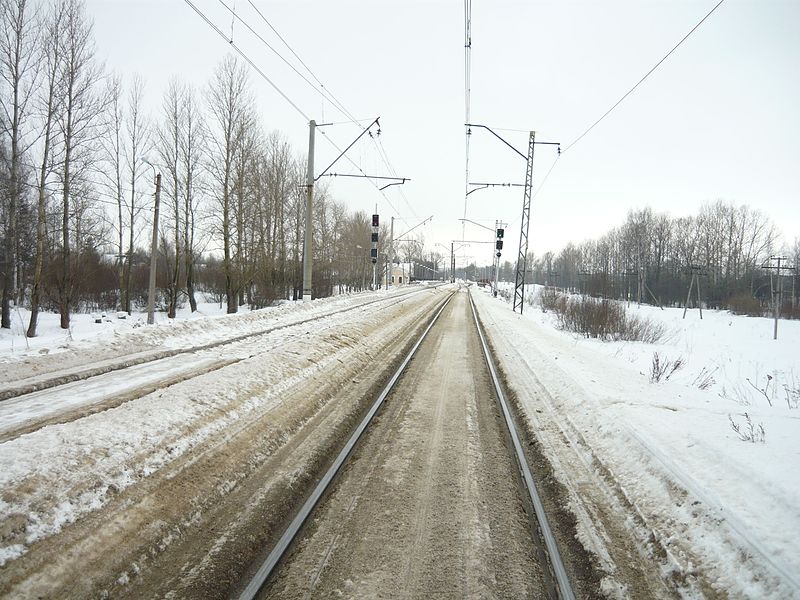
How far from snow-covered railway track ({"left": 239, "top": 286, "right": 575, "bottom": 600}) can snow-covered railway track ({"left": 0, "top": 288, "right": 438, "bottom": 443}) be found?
136 inches

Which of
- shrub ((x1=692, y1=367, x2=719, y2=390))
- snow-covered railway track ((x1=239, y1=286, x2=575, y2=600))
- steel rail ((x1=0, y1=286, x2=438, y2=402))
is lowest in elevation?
shrub ((x1=692, y1=367, x2=719, y2=390))

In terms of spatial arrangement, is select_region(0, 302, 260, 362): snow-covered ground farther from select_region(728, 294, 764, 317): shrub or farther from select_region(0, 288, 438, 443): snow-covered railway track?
select_region(728, 294, 764, 317): shrub

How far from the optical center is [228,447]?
4984 mm

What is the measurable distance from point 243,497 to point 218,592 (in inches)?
49.1

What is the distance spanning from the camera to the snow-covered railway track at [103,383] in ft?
17.4

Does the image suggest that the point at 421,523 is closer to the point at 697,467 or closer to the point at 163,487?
the point at 163,487

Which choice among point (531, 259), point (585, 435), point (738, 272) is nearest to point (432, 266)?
point (531, 259)

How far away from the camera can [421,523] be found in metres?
3.65

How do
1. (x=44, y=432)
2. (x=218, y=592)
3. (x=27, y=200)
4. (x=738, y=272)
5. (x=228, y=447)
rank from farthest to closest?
(x=738, y=272) < (x=27, y=200) < (x=228, y=447) < (x=44, y=432) < (x=218, y=592)

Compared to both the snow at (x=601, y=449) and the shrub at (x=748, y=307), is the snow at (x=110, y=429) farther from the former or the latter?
the shrub at (x=748, y=307)

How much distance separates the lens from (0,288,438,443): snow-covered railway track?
530 centimetres

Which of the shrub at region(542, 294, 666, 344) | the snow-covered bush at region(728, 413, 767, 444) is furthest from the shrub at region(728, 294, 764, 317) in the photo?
the snow-covered bush at region(728, 413, 767, 444)

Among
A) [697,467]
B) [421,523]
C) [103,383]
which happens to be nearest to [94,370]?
[103,383]

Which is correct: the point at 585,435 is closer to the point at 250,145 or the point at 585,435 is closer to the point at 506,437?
the point at 506,437
